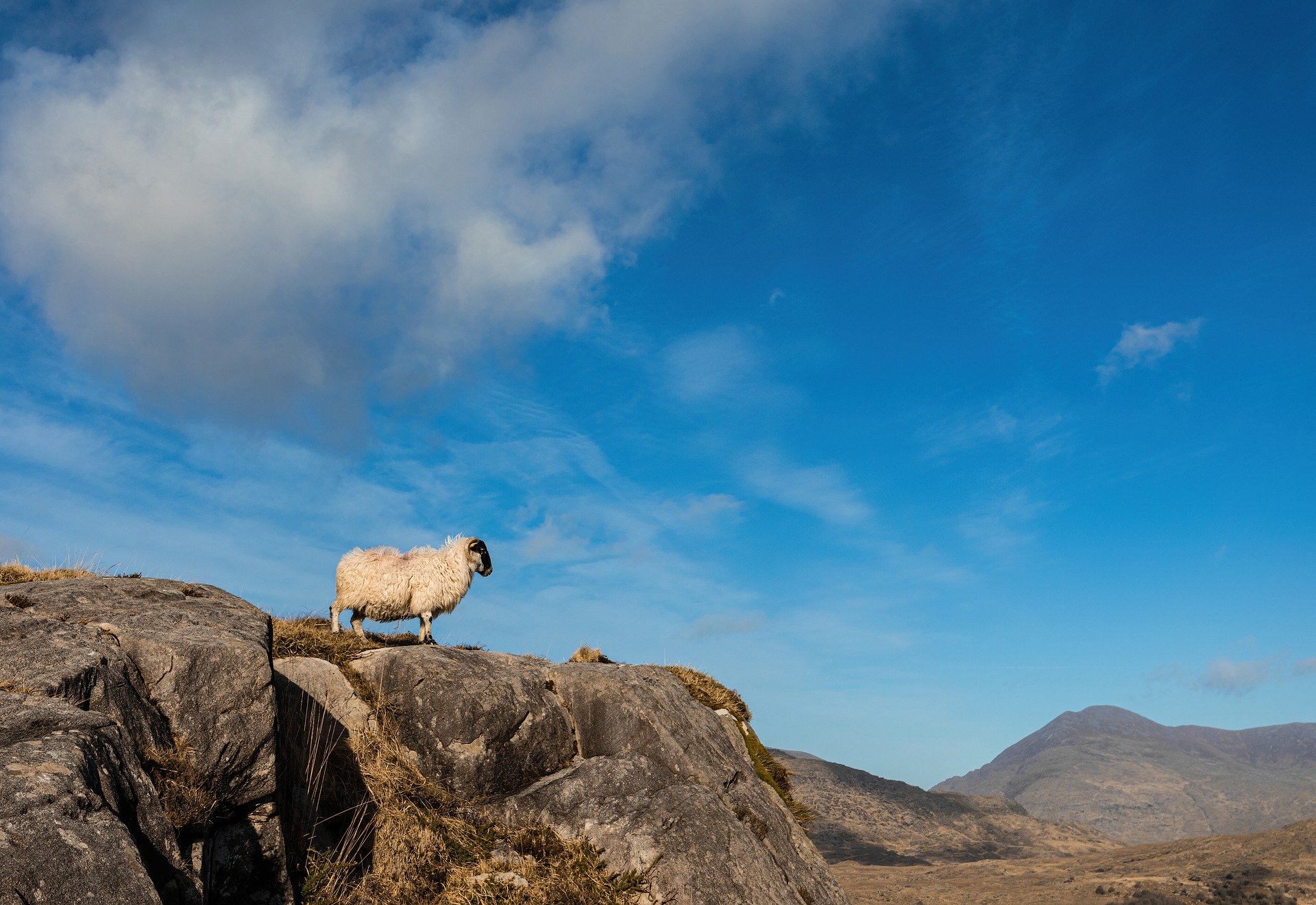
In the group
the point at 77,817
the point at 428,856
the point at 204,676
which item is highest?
the point at 204,676

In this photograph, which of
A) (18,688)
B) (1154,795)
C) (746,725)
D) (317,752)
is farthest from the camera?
(1154,795)

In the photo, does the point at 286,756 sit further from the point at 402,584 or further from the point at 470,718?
the point at 402,584

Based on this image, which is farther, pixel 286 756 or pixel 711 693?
pixel 711 693

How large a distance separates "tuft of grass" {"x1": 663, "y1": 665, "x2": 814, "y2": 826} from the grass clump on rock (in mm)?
5391

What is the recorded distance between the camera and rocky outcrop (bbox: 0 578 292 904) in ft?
23.9

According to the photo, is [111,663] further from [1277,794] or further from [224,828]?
[1277,794]

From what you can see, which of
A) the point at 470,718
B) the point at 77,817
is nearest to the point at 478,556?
the point at 470,718

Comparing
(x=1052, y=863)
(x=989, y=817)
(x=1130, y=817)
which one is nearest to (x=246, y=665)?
(x=1052, y=863)

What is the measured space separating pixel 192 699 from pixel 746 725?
A: 10.9 m

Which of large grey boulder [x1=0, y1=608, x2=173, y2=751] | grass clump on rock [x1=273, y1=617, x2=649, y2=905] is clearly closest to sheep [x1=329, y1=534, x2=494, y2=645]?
grass clump on rock [x1=273, y1=617, x2=649, y2=905]

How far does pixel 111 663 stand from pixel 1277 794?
586 feet

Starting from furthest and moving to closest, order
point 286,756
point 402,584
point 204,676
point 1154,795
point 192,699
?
point 1154,795 < point 402,584 < point 286,756 < point 204,676 < point 192,699

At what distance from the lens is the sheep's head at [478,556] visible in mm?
16547

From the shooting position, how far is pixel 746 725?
1641cm
